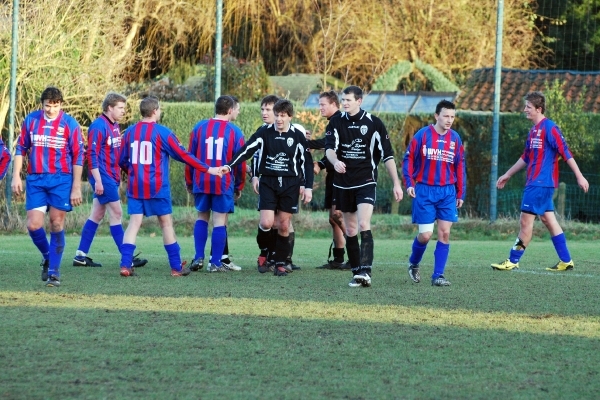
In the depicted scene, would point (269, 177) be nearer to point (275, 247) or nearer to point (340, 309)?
point (275, 247)

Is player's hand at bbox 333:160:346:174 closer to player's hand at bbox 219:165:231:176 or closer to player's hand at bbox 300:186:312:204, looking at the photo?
player's hand at bbox 300:186:312:204

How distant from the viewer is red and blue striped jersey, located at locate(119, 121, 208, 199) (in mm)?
10492

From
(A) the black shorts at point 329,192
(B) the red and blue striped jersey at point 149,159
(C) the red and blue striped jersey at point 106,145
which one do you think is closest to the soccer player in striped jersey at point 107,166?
(C) the red and blue striped jersey at point 106,145

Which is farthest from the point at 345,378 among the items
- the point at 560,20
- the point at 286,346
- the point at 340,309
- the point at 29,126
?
the point at 560,20

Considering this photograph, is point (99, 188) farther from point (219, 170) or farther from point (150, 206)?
point (219, 170)

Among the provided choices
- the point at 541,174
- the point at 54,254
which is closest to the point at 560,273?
the point at 541,174

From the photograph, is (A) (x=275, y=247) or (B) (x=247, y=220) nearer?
(A) (x=275, y=247)

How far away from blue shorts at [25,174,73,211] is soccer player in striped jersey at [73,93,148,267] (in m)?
1.00

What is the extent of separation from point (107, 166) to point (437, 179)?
3.72m

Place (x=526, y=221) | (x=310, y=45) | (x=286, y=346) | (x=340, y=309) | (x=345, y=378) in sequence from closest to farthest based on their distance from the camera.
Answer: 1. (x=345, y=378)
2. (x=286, y=346)
3. (x=340, y=309)
4. (x=526, y=221)
5. (x=310, y=45)

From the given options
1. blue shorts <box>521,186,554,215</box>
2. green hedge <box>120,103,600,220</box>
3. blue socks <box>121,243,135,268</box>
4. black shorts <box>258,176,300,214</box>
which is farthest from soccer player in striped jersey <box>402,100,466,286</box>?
green hedge <box>120,103,600,220</box>

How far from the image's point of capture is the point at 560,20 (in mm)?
35938

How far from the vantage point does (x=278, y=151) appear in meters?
10.9

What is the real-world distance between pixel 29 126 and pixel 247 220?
10.3 metres
